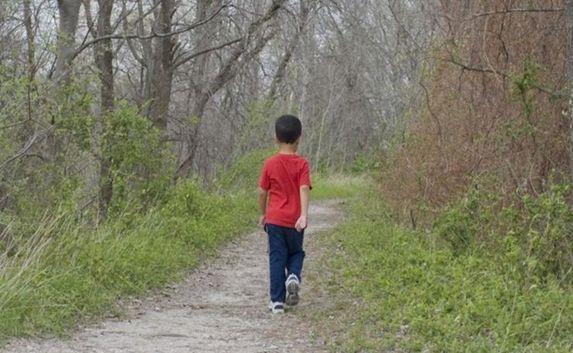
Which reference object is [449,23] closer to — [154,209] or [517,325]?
[154,209]

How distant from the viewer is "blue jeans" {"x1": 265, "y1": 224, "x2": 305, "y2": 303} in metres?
8.04

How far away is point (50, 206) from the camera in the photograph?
1091cm

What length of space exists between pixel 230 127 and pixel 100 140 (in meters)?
10.4

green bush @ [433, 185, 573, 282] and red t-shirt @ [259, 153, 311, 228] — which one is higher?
red t-shirt @ [259, 153, 311, 228]

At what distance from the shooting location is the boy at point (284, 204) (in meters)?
8.01

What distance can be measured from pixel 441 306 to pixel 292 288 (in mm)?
1569

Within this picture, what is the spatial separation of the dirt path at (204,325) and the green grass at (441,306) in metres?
0.37

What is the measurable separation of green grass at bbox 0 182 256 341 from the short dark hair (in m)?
2.12

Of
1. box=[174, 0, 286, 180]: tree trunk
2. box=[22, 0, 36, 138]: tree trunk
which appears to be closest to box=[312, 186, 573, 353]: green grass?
box=[22, 0, 36, 138]: tree trunk

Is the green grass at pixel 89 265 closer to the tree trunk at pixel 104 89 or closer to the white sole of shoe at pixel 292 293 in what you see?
Answer: the tree trunk at pixel 104 89

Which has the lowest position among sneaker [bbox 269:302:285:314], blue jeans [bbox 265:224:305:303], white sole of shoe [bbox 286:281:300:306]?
sneaker [bbox 269:302:285:314]

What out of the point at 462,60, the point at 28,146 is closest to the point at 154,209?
the point at 28,146

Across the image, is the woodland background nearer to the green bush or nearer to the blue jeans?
the green bush

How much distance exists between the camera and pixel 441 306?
→ 6.98 meters
